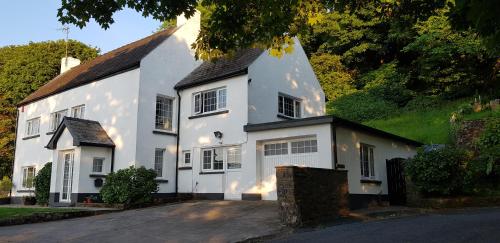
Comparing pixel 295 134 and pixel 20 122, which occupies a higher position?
pixel 20 122

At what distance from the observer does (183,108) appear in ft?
71.2

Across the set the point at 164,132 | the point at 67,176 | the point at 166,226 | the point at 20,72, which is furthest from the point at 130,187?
the point at 20,72

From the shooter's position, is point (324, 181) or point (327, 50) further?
point (327, 50)

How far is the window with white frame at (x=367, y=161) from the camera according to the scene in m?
17.7

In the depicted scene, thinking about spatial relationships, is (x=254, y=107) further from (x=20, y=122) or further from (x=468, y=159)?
(x=20, y=122)

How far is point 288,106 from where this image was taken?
73.3 feet

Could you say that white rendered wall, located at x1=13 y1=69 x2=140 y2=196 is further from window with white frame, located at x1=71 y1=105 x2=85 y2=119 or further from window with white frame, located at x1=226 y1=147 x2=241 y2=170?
window with white frame, located at x1=226 y1=147 x2=241 y2=170

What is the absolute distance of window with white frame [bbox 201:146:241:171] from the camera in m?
19.0

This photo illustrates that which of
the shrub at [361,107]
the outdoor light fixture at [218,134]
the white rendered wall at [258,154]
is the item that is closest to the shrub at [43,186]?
the outdoor light fixture at [218,134]

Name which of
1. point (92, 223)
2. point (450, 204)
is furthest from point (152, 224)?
point (450, 204)

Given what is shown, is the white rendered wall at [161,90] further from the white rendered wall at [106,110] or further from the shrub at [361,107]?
the shrub at [361,107]

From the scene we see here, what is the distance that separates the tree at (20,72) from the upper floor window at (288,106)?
81.0 ft

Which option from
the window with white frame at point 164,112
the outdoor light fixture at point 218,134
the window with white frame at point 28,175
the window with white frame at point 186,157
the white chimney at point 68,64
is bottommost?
the window with white frame at point 28,175

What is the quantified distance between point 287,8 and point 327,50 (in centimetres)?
3236
